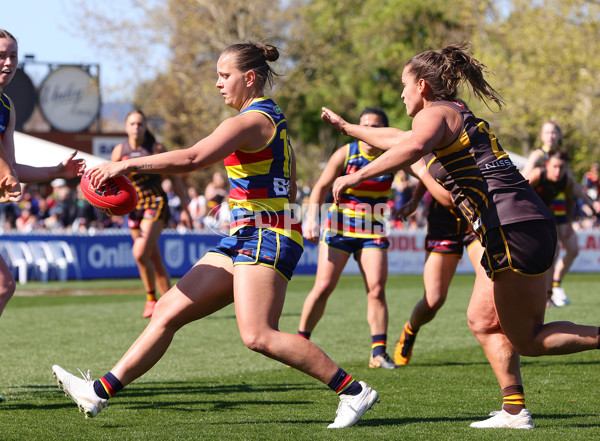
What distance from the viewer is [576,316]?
11539 mm

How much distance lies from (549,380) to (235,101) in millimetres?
3553

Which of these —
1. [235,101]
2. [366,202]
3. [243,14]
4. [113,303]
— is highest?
[243,14]

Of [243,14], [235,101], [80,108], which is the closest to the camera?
[235,101]

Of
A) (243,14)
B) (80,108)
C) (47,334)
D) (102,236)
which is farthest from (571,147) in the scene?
(47,334)

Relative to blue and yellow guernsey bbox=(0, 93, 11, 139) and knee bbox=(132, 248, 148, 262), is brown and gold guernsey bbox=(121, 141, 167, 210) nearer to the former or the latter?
knee bbox=(132, 248, 148, 262)

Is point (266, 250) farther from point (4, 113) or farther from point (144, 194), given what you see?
point (144, 194)

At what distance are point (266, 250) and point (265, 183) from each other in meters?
0.37

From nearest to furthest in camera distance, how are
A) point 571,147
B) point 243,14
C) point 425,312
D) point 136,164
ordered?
point 136,164 → point 425,312 → point 243,14 → point 571,147

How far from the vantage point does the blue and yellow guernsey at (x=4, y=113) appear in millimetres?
5895

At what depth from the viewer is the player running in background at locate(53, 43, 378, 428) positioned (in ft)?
16.1

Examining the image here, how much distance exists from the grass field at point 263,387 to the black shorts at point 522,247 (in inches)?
36.5

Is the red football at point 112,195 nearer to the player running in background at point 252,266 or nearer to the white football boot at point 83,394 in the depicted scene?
the player running in background at point 252,266

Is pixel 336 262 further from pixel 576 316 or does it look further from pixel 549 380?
pixel 576 316

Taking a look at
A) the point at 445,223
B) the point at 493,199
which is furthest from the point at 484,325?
the point at 445,223
